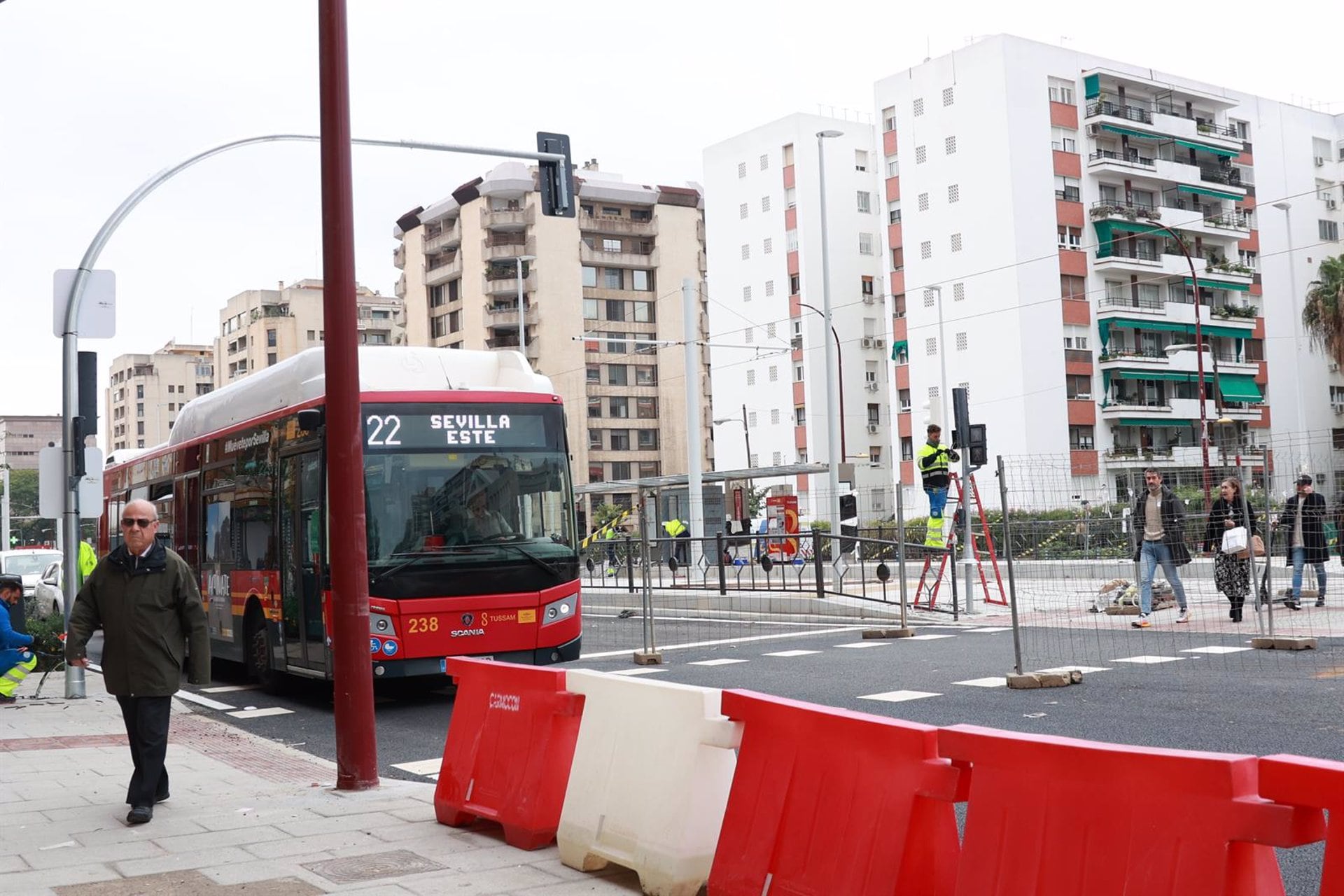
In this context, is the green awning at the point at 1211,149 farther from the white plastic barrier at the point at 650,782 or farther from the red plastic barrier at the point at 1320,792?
the red plastic barrier at the point at 1320,792

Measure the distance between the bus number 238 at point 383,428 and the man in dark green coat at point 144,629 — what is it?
14.9 feet

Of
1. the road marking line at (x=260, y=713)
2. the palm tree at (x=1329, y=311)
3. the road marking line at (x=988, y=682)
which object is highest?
the palm tree at (x=1329, y=311)

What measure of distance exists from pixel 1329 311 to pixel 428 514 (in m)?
54.4

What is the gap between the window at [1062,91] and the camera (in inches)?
2434

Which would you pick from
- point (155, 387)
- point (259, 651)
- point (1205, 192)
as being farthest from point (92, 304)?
point (155, 387)

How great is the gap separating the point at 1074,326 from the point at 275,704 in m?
52.5

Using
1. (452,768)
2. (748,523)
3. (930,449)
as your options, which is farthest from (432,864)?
(748,523)

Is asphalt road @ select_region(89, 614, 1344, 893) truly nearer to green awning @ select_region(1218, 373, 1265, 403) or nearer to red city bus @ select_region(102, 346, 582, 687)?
red city bus @ select_region(102, 346, 582, 687)

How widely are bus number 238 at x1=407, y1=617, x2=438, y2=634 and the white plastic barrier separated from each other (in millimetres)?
6080

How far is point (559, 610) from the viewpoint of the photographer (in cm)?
1302

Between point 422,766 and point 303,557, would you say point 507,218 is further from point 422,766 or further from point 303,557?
point 422,766

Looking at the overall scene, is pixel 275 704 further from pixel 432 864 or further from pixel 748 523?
pixel 748 523

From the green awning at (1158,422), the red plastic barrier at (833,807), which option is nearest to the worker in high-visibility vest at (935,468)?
the red plastic barrier at (833,807)

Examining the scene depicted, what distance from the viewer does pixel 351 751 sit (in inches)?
319
